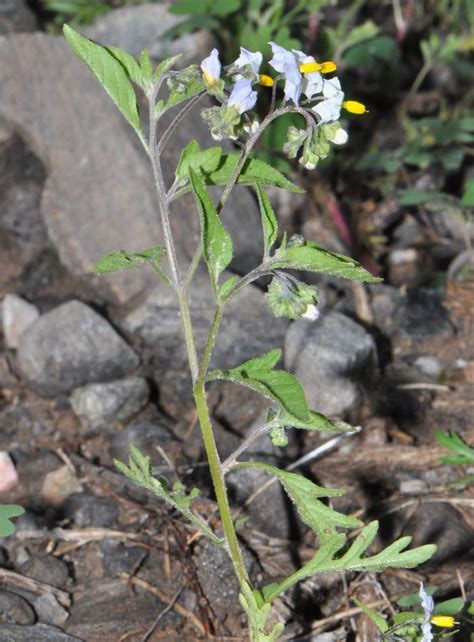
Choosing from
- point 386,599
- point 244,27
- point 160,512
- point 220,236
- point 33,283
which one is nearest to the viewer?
point 220,236

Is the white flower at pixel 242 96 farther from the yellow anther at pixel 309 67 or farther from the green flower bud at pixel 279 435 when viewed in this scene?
the green flower bud at pixel 279 435

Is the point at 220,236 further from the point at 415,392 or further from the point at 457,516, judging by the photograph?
the point at 415,392

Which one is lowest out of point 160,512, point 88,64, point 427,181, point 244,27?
point 427,181

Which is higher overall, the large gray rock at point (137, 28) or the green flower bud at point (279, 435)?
the green flower bud at point (279, 435)

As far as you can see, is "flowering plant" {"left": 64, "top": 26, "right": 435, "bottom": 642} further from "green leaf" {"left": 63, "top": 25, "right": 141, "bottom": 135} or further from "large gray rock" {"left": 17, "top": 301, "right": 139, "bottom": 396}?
"large gray rock" {"left": 17, "top": 301, "right": 139, "bottom": 396}

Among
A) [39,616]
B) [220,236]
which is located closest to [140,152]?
[39,616]

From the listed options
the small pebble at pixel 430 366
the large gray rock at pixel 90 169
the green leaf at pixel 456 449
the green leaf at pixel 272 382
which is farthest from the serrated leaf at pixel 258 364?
the large gray rock at pixel 90 169
